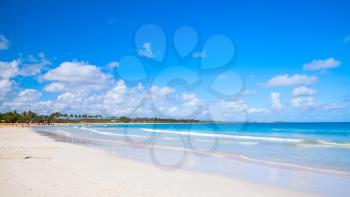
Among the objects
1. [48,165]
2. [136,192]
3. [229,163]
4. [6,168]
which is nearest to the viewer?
[136,192]

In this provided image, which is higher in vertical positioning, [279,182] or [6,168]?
[6,168]

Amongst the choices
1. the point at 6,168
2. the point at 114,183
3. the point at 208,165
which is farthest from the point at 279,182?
Result: the point at 6,168

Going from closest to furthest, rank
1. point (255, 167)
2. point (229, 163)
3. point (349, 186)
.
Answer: point (349, 186) < point (255, 167) < point (229, 163)

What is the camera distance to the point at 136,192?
7.95 meters

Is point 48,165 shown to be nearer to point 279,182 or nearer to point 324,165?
point 279,182

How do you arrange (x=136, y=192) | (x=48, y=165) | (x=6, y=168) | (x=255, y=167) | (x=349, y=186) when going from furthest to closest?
(x=255, y=167) → (x=48, y=165) → (x=6, y=168) → (x=349, y=186) → (x=136, y=192)

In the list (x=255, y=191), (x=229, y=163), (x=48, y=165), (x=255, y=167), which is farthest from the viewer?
(x=229, y=163)

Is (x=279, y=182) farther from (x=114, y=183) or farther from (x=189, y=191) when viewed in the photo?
(x=114, y=183)

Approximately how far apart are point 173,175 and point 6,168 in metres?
5.69

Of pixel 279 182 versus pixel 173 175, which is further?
pixel 173 175

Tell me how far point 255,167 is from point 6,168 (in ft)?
31.7

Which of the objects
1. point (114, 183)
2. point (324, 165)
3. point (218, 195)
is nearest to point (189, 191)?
point (218, 195)

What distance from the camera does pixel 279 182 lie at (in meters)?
10.1

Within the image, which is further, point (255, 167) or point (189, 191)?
point (255, 167)
